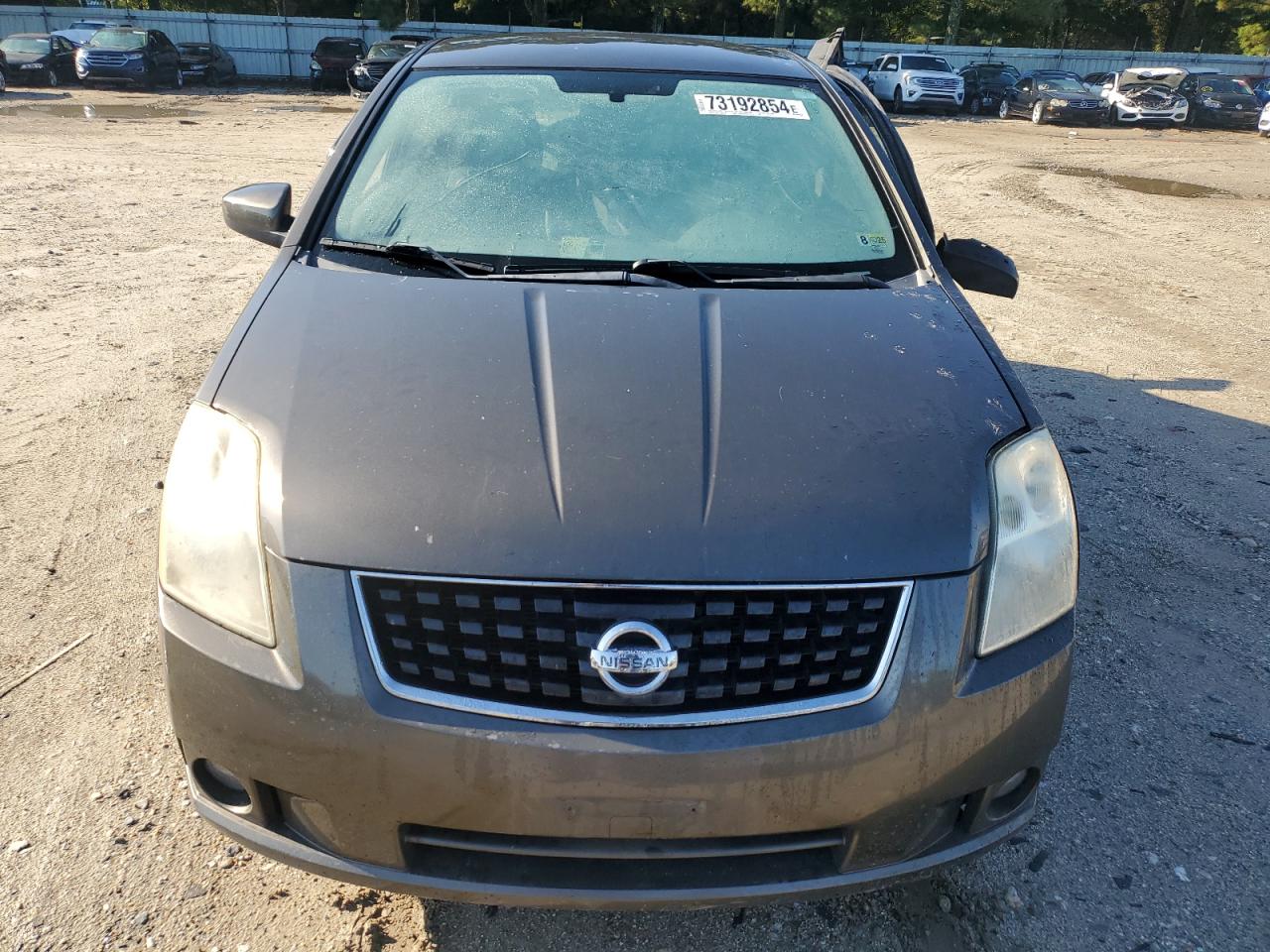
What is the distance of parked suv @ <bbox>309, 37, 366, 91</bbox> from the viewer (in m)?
29.3

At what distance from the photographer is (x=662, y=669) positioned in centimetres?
172

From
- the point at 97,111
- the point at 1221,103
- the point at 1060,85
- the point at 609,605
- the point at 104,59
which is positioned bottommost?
the point at 97,111

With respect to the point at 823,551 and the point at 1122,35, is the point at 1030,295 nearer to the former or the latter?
the point at 823,551

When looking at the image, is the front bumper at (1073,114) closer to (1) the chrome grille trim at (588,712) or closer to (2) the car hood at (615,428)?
(2) the car hood at (615,428)

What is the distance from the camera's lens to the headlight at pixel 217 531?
1.83 meters

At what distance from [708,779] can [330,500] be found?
0.85 m

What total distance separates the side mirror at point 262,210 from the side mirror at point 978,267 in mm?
2105

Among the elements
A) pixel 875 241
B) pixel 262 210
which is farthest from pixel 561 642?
pixel 262 210

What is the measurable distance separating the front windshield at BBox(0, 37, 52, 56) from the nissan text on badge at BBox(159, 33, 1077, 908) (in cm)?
2910

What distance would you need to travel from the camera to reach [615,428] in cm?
201

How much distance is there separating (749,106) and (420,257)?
1.32 metres

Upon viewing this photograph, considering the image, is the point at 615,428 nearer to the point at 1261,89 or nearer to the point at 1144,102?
the point at 1144,102

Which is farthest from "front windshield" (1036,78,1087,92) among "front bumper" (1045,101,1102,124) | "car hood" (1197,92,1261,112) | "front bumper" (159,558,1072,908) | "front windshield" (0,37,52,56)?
"front bumper" (159,558,1072,908)

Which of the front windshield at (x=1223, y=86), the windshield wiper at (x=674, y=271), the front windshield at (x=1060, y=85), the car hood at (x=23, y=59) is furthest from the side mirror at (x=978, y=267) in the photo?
the car hood at (x=23, y=59)
